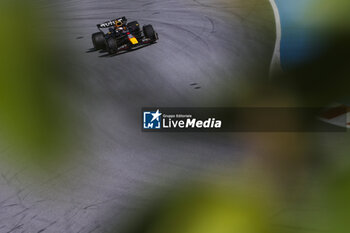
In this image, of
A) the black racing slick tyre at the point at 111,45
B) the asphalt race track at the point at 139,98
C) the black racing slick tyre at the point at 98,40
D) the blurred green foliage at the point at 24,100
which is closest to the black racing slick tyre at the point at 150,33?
the asphalt race track at the point at 139,98

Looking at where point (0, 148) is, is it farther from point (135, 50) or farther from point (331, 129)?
point (331, 129)

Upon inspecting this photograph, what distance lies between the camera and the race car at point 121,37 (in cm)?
1223

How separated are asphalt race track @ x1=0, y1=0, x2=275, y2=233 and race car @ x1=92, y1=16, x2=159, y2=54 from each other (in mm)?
299

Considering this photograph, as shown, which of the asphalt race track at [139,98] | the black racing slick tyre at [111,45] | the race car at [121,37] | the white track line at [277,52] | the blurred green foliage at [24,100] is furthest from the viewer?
the race car at [121,37]

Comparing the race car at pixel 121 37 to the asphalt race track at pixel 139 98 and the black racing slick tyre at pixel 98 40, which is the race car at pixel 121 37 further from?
the asphalt race track at pixel 139 98

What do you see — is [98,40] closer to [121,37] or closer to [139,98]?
[121,37]

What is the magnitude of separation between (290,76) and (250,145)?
8.74 ft

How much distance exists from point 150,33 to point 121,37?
38.0 inches

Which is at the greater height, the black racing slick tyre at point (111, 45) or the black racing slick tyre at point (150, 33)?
the black racing slick tyre at point (150, 33)

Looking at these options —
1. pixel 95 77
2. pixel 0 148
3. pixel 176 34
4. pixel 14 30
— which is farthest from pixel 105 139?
pixel 176 34

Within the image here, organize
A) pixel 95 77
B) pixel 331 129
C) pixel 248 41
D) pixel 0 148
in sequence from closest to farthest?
pixel 0 148
pixel 331 129
pixel 95 77
pixel 248 41

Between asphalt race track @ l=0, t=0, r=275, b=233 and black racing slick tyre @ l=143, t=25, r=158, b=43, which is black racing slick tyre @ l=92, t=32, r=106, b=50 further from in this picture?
black racing slick tyre @ l=143, t=25, r=158, b=43

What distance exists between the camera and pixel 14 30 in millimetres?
4820

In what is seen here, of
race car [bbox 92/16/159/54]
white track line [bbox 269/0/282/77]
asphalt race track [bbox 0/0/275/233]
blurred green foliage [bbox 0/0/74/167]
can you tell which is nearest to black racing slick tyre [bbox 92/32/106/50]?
race car [bbox 92/16/159/54]
